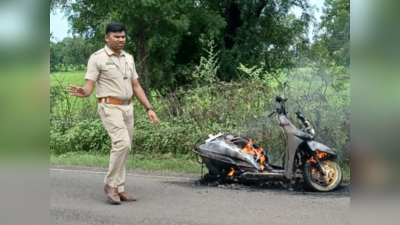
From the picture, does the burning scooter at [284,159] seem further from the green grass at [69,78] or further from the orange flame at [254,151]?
the green grass at [69,78]

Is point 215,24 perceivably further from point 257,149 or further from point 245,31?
point 257,149

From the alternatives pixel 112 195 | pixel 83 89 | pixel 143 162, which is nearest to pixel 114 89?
pixel 83 89

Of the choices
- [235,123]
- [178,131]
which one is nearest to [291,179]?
[235,123]

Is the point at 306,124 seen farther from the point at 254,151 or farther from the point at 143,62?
the point at 143,62

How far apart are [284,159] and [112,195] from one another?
5.16 feet

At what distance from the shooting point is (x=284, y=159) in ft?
15.8

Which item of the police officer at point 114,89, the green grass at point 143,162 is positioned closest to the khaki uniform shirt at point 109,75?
the police officer at point 114,89

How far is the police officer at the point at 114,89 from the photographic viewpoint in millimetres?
4324

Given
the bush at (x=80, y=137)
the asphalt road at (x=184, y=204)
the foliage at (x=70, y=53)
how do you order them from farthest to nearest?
the bush at (x=80, y=137)
the foliage at (x=70, y=53)
the asphalt road at (x=184, y=204)

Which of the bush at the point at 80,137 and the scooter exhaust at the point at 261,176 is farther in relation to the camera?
the bush at the point at 80,137

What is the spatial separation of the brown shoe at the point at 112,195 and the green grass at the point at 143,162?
2.05 ft
